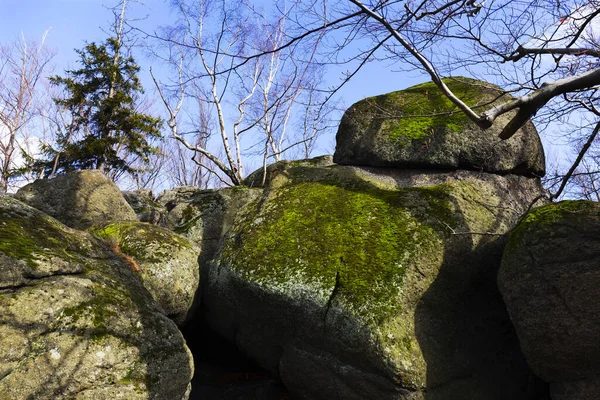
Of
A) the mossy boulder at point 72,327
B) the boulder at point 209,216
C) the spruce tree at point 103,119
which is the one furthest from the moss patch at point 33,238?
the spruce tree at point 103,119

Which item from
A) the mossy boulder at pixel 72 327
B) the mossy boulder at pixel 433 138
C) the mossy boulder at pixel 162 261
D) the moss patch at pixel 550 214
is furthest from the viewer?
the mossy boulder at pixel 433 138

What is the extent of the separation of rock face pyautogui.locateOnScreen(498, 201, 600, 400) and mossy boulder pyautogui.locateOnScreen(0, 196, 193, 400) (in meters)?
3.30

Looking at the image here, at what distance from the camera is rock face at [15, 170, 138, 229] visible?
8406mm

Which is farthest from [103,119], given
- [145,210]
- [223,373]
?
[223,373]

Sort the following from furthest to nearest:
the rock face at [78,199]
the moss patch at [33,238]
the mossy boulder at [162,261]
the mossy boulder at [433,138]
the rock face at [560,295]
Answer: the rock face at [78,199]
the mossy boulder at [433,138]
the mossy boulder at [162,261]
the rock face at [560,295]
the moss patch at [33,238]

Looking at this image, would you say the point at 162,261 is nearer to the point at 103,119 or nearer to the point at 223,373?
the point at 223,373

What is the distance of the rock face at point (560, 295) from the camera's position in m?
3.94

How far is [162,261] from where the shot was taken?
532 cm

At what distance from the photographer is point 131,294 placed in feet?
13.2

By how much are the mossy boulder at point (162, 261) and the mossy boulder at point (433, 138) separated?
9.72ft

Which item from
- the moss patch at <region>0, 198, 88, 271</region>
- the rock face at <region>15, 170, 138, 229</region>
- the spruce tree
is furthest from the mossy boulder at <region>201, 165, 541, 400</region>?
the spruce tree

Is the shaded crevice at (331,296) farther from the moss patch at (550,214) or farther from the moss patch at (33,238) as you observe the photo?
the moss patch at (33,238)

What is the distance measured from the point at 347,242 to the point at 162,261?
2316 mm

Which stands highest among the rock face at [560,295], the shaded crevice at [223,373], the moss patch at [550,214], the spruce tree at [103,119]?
the spruce tree at [103,119]
